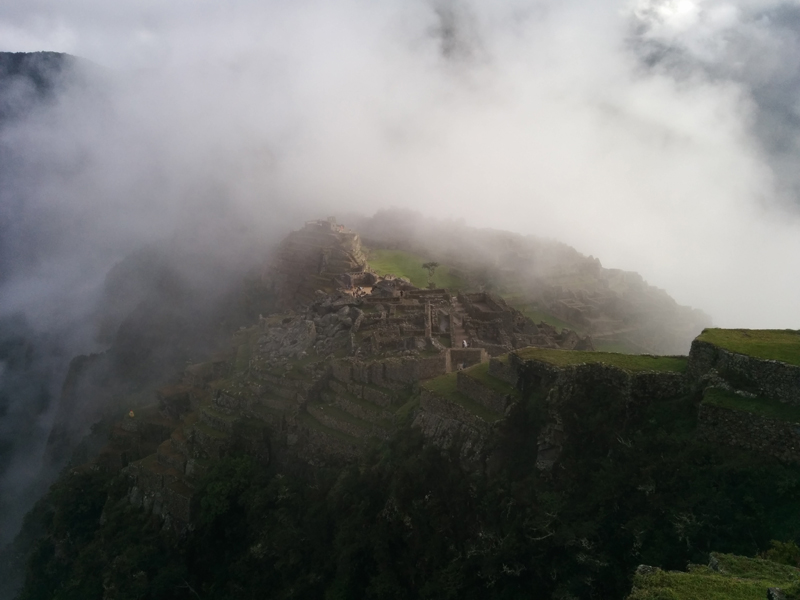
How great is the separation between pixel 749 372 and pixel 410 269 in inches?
1655

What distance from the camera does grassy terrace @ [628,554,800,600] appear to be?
820cm

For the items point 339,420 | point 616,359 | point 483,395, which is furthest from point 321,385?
point 616,359

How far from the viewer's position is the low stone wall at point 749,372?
40.9 feet

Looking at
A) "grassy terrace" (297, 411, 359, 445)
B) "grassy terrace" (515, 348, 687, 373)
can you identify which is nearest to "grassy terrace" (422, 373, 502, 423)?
"grassy terrace" (515, 348, 687, 373)

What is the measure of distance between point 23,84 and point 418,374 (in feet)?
403

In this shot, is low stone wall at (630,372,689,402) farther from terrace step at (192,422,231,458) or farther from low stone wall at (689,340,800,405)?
terrace step at (192,422,231,458)

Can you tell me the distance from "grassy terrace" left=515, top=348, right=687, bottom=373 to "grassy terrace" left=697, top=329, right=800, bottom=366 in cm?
112

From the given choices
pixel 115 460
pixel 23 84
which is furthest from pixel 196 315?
pixel 23 84

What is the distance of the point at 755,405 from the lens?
12555mm

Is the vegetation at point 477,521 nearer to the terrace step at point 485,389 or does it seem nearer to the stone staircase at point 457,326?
the terrace step at point 485,389

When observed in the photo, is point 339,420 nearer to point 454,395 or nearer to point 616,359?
point 454,395

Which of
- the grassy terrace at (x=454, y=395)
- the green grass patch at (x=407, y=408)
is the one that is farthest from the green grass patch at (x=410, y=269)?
the grassy terrace at (x=454, y=395)

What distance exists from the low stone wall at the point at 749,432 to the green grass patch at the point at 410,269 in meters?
33.7

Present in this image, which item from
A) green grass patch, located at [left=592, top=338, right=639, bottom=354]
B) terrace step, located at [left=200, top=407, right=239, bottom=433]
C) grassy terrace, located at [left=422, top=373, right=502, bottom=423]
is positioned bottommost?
terrace step, located at [left=200, top=407, right=239, bottom=433]
